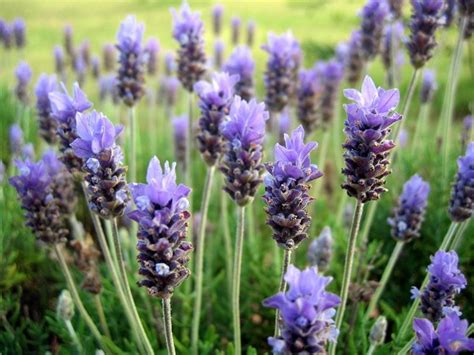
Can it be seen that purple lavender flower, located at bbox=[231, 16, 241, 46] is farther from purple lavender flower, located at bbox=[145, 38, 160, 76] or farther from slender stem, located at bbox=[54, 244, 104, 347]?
slender stem, located at bbox=[54, 244, 104, 347]

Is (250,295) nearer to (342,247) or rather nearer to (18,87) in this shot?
(342,247)

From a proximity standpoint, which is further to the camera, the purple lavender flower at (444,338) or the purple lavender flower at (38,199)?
the purple lavender flower at (38,199)

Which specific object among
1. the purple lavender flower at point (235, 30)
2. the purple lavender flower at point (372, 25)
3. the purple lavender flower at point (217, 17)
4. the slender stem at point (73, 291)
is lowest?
the slender stem at point (73, 291)

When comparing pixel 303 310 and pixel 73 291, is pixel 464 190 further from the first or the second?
pixel 73 291

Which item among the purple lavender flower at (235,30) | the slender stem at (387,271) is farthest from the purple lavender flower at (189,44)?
the purple lavender flower at (235,30)

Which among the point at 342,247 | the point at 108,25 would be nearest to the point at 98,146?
the point at 342,247

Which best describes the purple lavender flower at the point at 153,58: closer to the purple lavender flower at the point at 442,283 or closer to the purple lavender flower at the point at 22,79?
the purple lavender flower at the point at 22,79

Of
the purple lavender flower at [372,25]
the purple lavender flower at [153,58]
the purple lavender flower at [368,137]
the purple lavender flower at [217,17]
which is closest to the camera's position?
the purple lavender flower at [368,137]

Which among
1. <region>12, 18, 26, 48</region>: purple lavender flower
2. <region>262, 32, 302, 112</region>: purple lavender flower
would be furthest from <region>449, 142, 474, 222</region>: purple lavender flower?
<region>12, 18, 26, 48</region>: purple lavender flower
